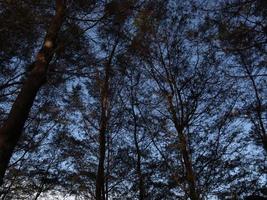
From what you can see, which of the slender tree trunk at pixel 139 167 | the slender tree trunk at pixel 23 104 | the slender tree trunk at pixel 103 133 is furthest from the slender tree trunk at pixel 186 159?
the slender tree trunk at pixel 23 104

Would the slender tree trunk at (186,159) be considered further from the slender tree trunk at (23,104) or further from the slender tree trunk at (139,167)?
the slender tree trunk at (23,104)

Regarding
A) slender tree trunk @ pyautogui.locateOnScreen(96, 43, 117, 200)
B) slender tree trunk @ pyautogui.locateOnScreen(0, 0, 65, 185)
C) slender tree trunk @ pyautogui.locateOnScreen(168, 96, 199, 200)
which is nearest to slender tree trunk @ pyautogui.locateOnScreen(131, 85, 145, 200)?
slender tree trunk @ pyautogui.locateOnScreen(96, 43, 117, 200)

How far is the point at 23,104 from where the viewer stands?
458cm

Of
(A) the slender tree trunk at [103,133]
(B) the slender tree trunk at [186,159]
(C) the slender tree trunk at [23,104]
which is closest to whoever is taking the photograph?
(C) the slender tree trunk at [23,104]

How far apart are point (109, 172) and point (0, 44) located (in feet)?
20.1

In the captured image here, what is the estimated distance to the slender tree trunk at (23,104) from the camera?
4.10 meters

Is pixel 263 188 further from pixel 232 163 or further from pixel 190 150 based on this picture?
pixel 190 150

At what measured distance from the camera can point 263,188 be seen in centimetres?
995

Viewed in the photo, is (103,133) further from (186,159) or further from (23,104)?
(23,104)

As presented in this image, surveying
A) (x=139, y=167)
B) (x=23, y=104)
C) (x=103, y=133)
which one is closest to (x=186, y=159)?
(x=103, y=133)

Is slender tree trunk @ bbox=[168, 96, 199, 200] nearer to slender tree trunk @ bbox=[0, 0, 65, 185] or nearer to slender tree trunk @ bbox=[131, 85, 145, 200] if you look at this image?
slender tree trunk @ bbox=[131, 85, 145, 200]

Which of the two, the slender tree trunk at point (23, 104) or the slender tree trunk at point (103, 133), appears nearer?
the slender tree trunk at point (23, 104)

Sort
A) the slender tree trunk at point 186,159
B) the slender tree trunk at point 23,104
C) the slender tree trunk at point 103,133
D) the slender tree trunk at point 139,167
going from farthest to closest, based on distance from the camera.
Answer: the slender tree trunk at point 139,167 < the slender tree trunk at point 103,133 < the slender tree trunk at point 186,159 < the slender tree trunk at point 23,104

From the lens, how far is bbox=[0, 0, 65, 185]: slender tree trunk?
410 cm
